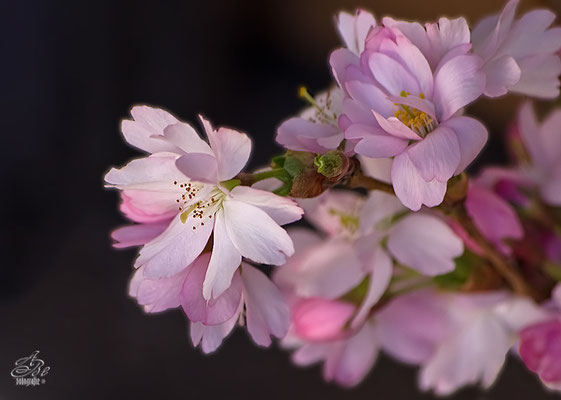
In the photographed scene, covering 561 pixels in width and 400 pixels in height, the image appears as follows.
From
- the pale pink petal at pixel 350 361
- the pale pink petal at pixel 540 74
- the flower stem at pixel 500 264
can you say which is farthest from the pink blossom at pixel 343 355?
the pale pink petal at pixel 540 74

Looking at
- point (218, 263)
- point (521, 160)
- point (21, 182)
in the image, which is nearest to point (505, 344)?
point (521, 160)

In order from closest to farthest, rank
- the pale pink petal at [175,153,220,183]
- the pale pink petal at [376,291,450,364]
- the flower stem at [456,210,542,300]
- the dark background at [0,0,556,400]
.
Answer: the pale pink petal at [175,153,220,183] → the flower stem at [456,210,542,300] → the pale pink petal at [376,291,450,364] → the dark background at [0,0,556,400]

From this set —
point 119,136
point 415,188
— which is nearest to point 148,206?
point 415,188

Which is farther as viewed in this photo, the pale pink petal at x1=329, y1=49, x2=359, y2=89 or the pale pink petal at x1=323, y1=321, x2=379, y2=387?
the pale pink petal at x1=323, y1=321, x2=379, y2=387

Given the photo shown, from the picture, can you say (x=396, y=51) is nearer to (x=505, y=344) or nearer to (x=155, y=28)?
(x=505, y=344)

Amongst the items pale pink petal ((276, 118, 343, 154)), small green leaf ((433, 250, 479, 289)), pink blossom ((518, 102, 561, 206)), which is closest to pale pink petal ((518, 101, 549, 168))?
pink blossom ((518, 102, 561, 206))

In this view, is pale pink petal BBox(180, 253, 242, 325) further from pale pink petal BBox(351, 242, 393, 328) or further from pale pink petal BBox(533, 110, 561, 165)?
pale pink petal BBox(533, 110, 561, 165)
